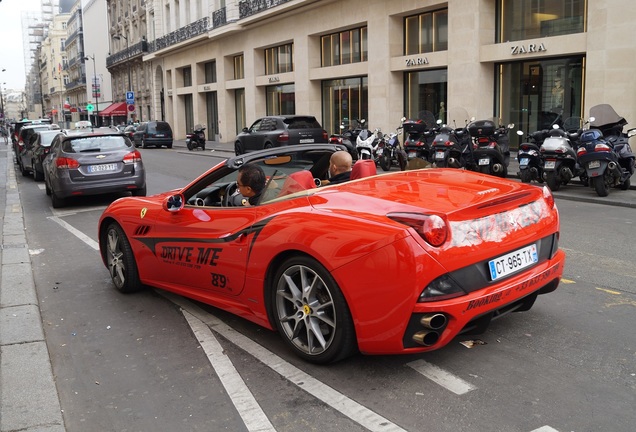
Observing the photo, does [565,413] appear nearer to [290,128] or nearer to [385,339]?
[385,339]

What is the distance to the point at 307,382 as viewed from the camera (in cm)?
389

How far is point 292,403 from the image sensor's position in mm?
3629

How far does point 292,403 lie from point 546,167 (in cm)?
1005

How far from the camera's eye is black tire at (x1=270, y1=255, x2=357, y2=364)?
383cm

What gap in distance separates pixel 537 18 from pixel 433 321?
18545mm

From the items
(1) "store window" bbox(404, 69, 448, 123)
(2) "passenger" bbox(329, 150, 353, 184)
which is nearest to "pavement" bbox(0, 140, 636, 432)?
(2) "passenger" bbox(329, 150, 353, 184)

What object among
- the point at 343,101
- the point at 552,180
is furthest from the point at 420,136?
the point at 343,101

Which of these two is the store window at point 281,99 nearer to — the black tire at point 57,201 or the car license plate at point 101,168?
the car license plate at point 101,168

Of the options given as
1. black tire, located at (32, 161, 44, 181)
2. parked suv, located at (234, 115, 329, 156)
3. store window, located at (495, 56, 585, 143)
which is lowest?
black tire, located at (32, 161, 44, 181)

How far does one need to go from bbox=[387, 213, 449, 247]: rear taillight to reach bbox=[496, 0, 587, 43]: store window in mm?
16893

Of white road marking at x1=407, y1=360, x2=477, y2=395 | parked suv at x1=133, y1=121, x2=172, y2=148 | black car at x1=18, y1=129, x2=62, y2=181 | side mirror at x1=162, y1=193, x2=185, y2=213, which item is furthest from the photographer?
parked suv at x1=133, y1=121, x2=172, y2=148

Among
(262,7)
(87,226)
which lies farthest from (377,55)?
(87,226)

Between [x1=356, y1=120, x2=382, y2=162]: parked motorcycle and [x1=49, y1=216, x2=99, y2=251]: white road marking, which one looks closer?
[x1=49, y1=216, x2=99, y2=251]: white road marking

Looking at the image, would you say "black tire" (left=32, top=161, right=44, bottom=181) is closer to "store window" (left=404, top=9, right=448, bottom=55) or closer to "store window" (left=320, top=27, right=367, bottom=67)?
"store window" (left=404, top=9, right=448, bottom=55)
